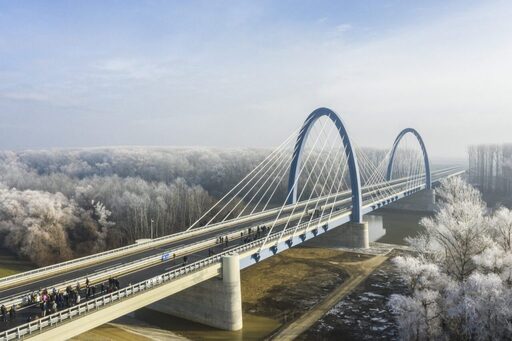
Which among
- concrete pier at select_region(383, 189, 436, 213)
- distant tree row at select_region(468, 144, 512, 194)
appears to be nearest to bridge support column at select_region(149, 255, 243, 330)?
concrete pier at select_region(383, 189, 436, 213)

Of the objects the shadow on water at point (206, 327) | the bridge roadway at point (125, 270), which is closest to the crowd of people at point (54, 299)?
the bridge roadway at point (125, 270)

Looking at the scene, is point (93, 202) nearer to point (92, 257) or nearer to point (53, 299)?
point (92, 257)

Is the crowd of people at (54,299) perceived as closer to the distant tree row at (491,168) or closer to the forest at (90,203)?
the forest at (90,203)

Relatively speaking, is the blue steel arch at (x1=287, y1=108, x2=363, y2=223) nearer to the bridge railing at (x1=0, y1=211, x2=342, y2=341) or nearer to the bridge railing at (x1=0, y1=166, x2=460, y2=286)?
the bridge railing at (x1=0, y1=166, x2=460, y2=286)

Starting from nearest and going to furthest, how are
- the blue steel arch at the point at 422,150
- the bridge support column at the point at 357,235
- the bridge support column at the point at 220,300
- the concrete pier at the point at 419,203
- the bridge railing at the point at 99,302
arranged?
1. the bridge railing at the point at 99,302
2. the bridge support column at the point at 220,300
3. the bridge support column at the point at 357,235
4. the concrete pier at the point at 419,203
5. the blue steel arch at the point at 422,150

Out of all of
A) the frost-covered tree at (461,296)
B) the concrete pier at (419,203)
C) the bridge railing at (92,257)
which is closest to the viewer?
the frost-covered tree at (461,296)
